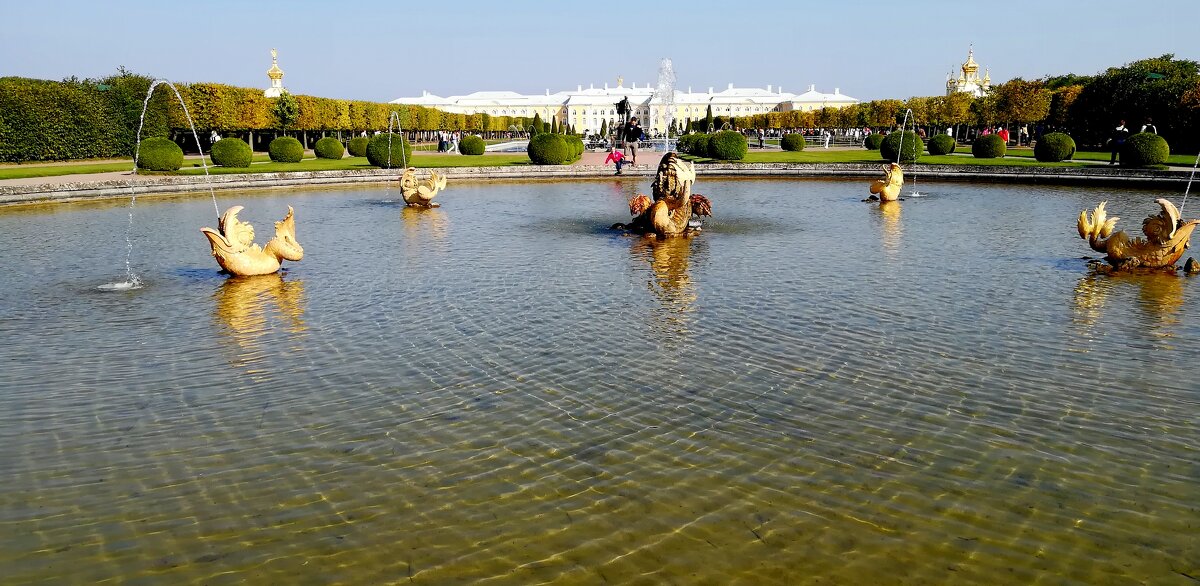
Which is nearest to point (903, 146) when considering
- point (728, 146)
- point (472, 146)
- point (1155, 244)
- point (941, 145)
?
point (941, 145)

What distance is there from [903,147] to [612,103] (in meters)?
106

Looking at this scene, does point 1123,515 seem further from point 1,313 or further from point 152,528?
point 1,313

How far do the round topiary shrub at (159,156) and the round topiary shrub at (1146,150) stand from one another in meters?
28.2

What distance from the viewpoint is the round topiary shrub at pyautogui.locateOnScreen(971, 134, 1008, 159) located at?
28734 millimetres

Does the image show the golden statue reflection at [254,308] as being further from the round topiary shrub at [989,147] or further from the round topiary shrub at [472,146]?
the round topiary shrub at [472,146]

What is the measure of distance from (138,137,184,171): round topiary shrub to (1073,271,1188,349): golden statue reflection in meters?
25.5

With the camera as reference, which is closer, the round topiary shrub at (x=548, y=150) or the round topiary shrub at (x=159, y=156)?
the round topiary shrub at (x=159, y=156)

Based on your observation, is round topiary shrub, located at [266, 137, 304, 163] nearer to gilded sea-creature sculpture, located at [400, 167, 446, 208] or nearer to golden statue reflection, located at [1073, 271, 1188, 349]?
gilded sea-creature sculpture, located at [400, 167, 446, 208]

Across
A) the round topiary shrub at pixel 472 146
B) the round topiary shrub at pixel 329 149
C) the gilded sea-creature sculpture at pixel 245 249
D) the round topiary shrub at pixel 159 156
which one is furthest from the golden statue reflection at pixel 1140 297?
the round topiary shrub at pixel 472 146

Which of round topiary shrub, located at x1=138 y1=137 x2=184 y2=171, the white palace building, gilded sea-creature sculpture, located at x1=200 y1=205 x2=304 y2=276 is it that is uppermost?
the white palace building

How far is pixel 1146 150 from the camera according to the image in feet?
70.9

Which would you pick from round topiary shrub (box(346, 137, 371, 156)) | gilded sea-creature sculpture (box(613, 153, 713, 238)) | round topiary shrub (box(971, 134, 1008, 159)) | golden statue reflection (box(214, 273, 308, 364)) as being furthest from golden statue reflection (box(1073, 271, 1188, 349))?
round topiary shrub (box(346, 137, 371, 156))

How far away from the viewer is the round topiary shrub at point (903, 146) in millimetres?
26375

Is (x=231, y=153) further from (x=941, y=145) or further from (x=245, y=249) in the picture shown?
(x=941, y=145)
